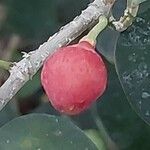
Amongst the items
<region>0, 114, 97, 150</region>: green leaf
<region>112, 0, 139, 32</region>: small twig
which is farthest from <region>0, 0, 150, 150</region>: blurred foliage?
<region>112, 0, 139, 32</region>: small twig

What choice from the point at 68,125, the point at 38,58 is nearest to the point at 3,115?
the point at 68,125

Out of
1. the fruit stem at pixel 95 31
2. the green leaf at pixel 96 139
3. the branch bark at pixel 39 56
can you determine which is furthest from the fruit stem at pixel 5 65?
the green leaf at pixel 96 139

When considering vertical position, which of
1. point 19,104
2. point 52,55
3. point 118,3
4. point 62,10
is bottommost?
point 19,104

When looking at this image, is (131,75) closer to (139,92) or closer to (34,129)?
(139,92)

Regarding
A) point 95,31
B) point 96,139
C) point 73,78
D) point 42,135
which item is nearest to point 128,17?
point 95,31

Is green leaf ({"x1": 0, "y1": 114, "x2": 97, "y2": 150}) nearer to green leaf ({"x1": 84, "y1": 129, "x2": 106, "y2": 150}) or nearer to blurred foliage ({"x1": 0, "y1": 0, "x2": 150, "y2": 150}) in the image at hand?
blurred foliage ({"x1": 0, "y1": 0, "x2": 150, "y2": 150})

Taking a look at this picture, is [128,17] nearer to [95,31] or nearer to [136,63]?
[95,31]

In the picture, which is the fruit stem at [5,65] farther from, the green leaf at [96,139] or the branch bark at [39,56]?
the green leaf at [96,139]
